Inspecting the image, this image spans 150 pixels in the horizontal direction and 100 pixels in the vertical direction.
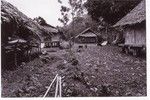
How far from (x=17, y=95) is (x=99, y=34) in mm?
23087

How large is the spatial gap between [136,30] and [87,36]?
15.9 metres

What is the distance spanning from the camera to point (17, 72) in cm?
593

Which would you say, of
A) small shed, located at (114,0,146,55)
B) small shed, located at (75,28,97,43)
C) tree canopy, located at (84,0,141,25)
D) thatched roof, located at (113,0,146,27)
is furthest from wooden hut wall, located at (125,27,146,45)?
small shed, located at (75,28,97,43)

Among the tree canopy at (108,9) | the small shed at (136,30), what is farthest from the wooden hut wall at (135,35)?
the tree canopy at (108,9)

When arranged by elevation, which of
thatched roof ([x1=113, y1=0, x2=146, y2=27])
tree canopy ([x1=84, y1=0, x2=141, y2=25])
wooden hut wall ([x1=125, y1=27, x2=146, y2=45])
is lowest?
wooden hut wall ([x1=125, y1=27, x2=146, y2=45])

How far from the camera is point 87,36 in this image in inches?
1003

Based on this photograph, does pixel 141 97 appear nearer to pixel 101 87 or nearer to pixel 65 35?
pixel 101 87

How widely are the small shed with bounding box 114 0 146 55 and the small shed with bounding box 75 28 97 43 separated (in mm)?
14326

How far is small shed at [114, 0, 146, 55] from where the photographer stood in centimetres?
831

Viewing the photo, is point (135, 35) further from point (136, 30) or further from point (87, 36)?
point (87, 36)

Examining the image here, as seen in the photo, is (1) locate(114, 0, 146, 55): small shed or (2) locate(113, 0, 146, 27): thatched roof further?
(1) locate(114, 0, 146, 55): small shed

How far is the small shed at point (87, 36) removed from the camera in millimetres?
25559

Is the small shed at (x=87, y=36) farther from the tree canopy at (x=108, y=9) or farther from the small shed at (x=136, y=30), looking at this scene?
the small shed at (x=136, y=30)

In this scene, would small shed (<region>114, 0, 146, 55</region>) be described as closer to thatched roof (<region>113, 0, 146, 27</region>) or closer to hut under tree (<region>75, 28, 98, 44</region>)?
thatched roof (<region>113, 0, 146, 27</region>)
